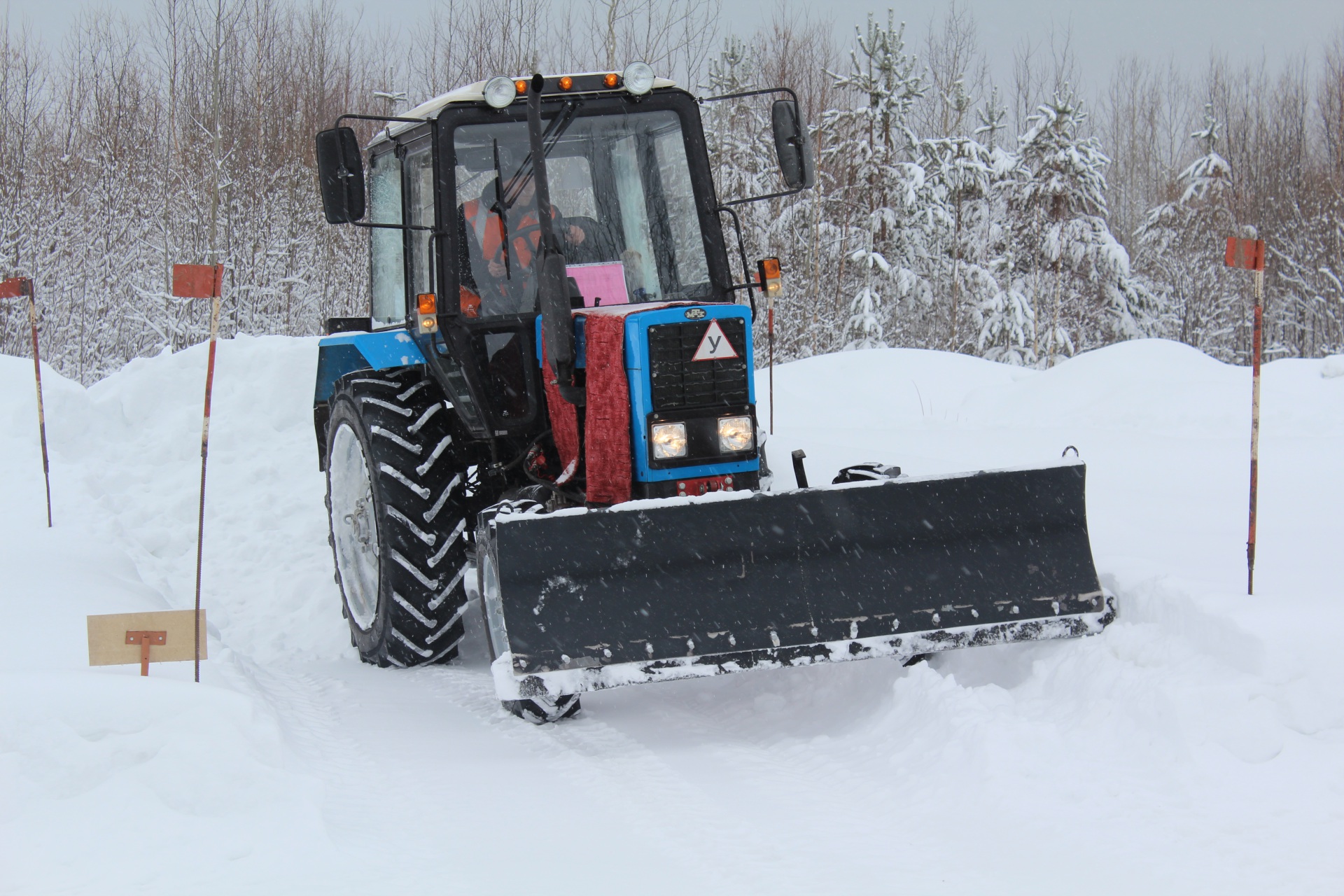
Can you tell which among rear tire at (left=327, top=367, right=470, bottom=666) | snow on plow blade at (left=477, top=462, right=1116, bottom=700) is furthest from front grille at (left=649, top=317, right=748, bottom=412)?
rear tire at (left=327, top=367, right=470, bottom=666)

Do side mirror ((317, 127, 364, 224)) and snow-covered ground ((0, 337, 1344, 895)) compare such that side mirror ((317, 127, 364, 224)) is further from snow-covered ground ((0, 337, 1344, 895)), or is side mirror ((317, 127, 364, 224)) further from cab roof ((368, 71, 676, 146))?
snow-covered ground ((0, 337, 1344, 895))

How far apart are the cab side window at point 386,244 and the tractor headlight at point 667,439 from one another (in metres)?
1.77

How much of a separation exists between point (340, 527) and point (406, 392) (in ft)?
3.28

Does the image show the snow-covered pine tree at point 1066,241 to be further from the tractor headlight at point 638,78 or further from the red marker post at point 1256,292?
the tractor headlight at point 638,78

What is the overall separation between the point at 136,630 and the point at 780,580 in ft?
7.03

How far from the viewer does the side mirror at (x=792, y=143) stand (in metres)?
4.84

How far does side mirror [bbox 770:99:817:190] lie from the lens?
15.9 feet

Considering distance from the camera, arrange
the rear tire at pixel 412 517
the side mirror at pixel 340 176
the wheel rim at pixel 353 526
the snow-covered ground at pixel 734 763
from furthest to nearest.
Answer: the wheel rim at pixel 353 526, the rear tire at pixel 412 517, the side mirror at pixel 340 176, the snow-covered ground at pixel 734 763

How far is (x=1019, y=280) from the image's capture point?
23875 mm

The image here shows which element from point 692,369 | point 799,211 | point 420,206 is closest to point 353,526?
point 420,206

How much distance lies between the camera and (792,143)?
4.86m

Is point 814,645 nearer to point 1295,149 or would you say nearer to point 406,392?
point 406,392

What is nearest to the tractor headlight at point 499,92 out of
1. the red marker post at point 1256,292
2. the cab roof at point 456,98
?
the cab roof at point 456,98

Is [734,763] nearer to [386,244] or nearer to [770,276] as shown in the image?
[770,276]
